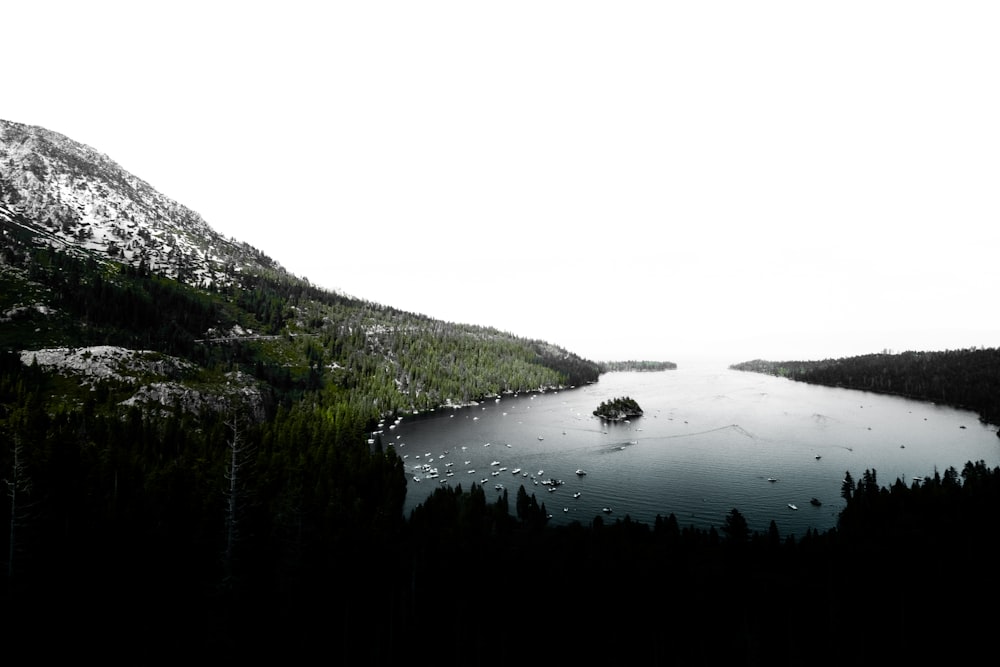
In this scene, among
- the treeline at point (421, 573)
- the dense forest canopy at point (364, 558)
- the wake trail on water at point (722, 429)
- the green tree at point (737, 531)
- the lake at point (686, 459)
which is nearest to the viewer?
the treeline at point (421, 573)

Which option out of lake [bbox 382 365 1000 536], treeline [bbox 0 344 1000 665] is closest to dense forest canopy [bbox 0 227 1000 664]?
treeline [bbox 0 344 1000 665]

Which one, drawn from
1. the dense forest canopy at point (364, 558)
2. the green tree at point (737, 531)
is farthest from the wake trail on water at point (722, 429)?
the green tree at point (737, 531)

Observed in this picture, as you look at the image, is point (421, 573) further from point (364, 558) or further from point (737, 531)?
point (737, 531)

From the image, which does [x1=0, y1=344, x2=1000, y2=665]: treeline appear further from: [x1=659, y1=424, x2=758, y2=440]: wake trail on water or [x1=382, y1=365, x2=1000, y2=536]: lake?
[x1=659, y1=424, x2=758, y2=440]: wake trail on water

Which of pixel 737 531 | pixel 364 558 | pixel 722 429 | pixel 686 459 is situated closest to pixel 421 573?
pixel 364 558

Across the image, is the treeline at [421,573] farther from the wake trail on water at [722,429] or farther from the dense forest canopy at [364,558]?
the wake trail on water at [722,429]

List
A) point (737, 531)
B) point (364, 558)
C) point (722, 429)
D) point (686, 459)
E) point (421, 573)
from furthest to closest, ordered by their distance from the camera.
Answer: point (722, 429), point (686, 459), point (737, 531), point (364, 558), point (421, 573)

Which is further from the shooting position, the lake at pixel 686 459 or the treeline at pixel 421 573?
the lake at pixel 686 459

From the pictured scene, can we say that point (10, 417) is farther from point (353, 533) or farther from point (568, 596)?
point (568, 596)
